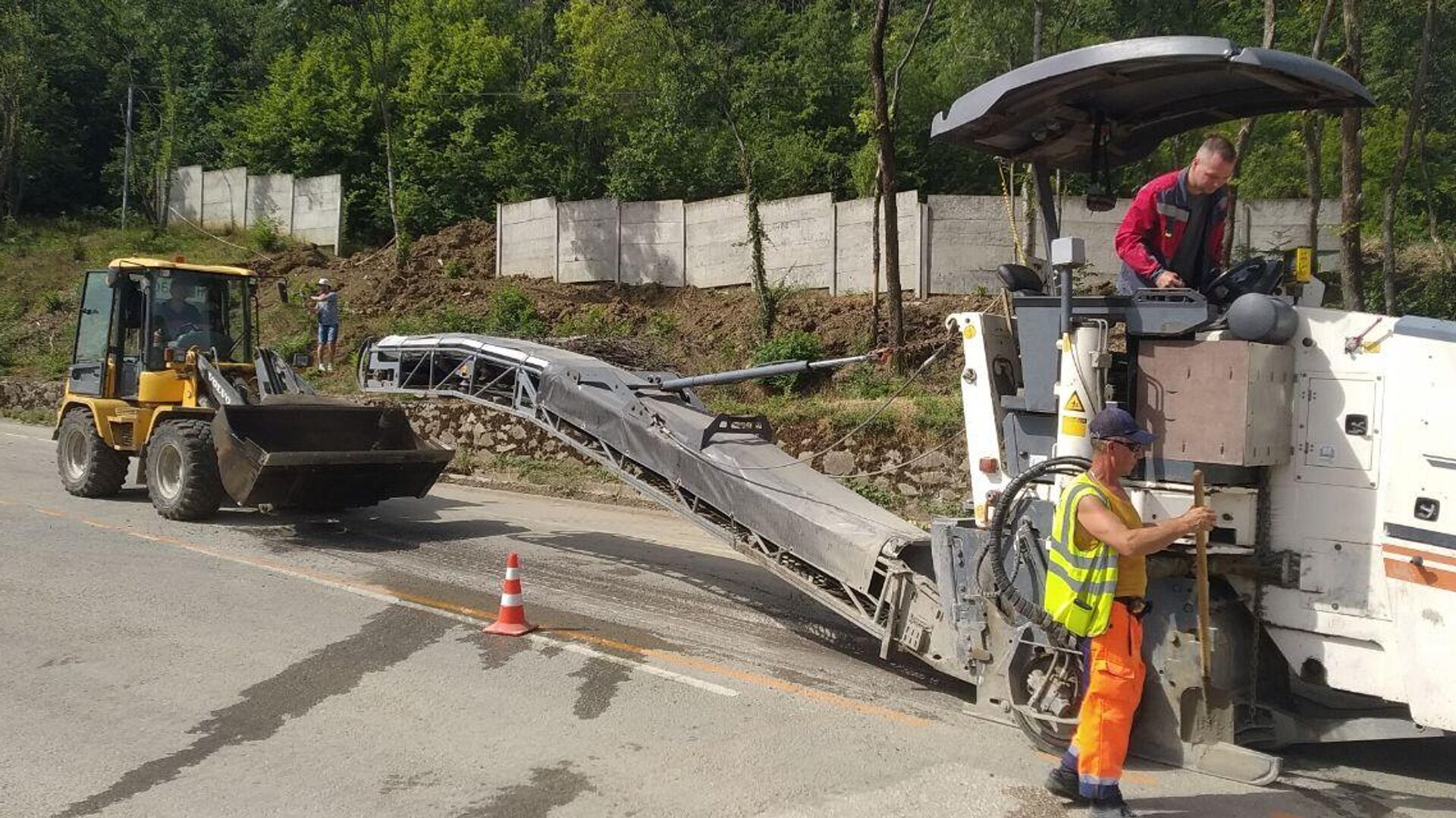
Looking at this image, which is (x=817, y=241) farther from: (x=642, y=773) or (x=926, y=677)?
(x=642, y=773)

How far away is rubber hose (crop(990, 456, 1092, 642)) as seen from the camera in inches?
193

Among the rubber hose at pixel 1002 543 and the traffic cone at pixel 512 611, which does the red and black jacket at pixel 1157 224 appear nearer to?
the rubber hose at pixel 1002 543

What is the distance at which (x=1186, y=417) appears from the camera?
195 inches

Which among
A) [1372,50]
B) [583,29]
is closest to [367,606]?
[1372,50]

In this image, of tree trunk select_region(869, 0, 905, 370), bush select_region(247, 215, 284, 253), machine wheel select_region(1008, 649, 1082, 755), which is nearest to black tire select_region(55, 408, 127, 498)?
tree trunk select_region(869, 0, 905, 370)

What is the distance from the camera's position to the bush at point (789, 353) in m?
16.5

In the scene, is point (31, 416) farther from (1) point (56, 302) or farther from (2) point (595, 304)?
(2) point (595, 304)

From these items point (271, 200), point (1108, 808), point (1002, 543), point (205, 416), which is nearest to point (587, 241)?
point (205, 416)

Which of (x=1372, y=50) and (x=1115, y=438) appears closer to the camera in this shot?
(x=1115, y=438)

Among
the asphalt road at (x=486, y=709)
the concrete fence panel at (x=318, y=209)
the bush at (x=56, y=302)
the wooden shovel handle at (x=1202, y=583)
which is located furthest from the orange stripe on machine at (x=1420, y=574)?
the bush at (x=56, y=302)

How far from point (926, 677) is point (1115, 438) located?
106 inches

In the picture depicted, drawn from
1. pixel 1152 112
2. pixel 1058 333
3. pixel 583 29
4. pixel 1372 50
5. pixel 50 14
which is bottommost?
pixel 1058 333

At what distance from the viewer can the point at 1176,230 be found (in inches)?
218

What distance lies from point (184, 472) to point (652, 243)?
13470 mm
